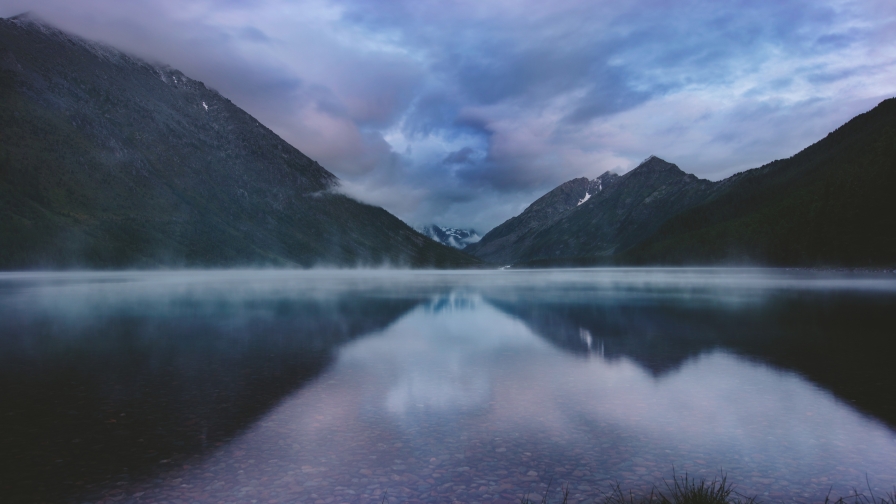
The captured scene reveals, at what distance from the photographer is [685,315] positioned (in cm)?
4412

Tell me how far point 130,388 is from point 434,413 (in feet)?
37.7

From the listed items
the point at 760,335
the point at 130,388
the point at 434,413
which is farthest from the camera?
the point at 760,335

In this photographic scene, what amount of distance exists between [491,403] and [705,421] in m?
6.47

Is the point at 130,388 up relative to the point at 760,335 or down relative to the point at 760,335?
up

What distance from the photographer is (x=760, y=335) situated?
1260 inches

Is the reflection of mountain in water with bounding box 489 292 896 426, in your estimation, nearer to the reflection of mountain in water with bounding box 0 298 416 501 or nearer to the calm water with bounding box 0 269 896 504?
the calm water with bounding box 0 269 896 504

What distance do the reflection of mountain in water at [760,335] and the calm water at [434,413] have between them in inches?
9.7

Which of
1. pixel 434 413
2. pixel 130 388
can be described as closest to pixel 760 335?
pixel 434 413

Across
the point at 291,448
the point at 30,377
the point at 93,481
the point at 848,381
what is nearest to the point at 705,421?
the point at 848,381

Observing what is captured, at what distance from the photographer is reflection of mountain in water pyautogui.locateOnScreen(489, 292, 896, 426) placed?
816 inches

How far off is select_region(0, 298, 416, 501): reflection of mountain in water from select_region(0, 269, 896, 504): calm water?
0.30 ft

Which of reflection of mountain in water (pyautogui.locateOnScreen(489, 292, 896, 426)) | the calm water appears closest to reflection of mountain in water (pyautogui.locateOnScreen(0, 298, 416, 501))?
the calm water

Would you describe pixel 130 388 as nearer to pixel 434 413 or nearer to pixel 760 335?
pixel 434 413

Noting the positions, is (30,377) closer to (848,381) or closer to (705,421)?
(705,421)
